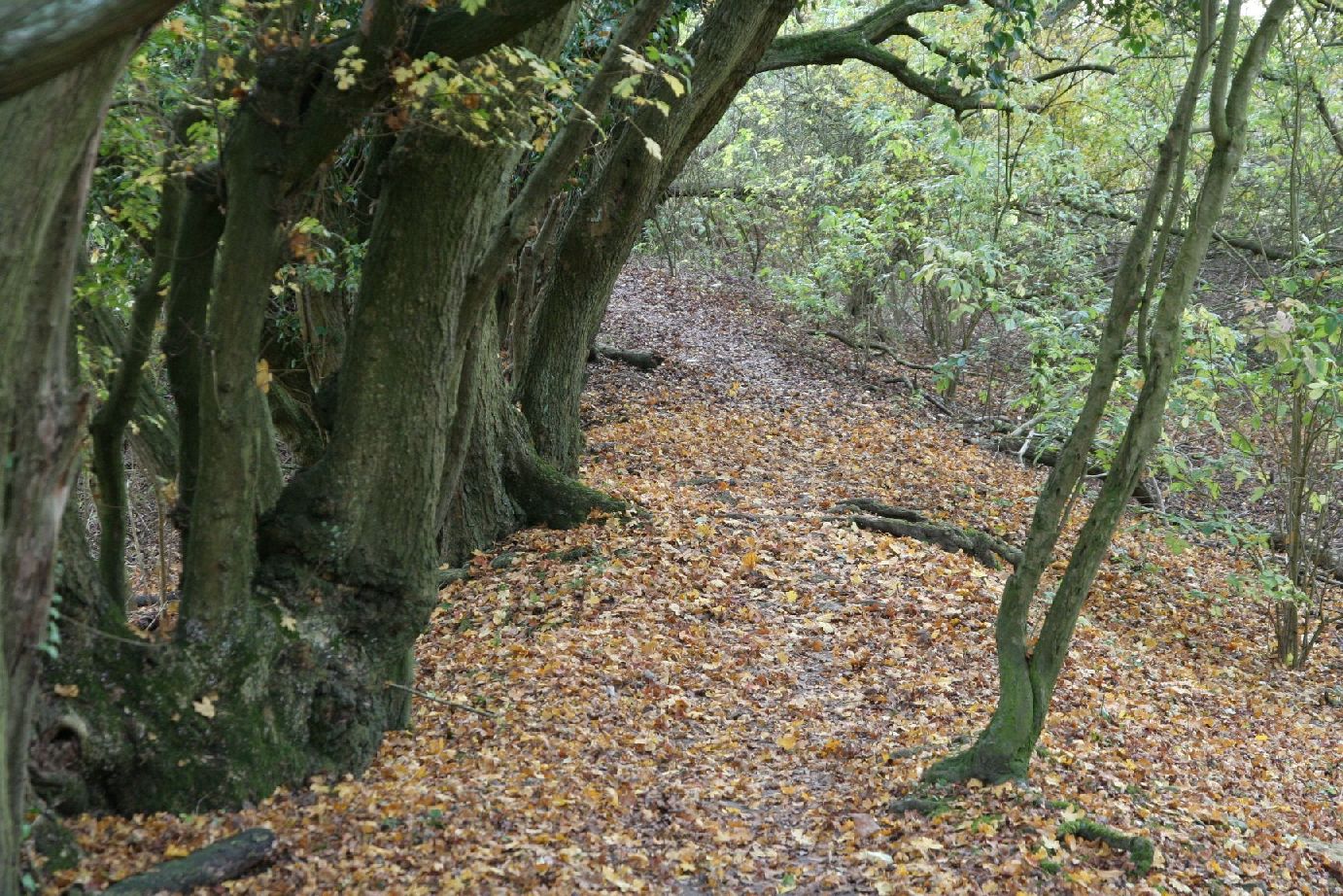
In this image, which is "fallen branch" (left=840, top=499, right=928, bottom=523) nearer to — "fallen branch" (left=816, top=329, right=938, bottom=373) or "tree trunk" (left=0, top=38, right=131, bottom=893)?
"fallen branch" (left=816, top=329, right=938, bottom=373)

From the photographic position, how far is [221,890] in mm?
3992

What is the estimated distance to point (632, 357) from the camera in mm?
15219

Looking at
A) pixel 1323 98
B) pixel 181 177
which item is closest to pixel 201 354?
pixel 181 177

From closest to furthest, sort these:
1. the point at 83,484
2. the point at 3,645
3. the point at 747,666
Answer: the point at 3,645, the point at 747,666, the point at 83,484

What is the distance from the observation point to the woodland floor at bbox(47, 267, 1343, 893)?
15.1 feet

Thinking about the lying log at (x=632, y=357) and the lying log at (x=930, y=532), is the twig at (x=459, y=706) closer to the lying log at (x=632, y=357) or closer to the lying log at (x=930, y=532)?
the lying log at (x=930, y=532)

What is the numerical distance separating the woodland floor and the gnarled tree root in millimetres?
49

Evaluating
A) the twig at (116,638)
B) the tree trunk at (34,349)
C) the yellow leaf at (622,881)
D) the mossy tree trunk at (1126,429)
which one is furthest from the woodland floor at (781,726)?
the tree trunk at (34,349)

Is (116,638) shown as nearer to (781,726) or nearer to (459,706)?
(459,706)

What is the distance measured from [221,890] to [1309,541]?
9.26 meters

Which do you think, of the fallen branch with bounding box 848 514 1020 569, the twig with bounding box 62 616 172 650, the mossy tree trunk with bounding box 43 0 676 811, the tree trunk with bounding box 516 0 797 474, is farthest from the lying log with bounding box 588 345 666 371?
the twig with bounding box 62 616 172 650

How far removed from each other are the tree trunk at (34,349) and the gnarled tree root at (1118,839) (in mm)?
4112

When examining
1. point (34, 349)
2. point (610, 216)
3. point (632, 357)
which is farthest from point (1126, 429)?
point (632, 357)

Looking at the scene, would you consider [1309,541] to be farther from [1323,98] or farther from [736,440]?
[736,440]
